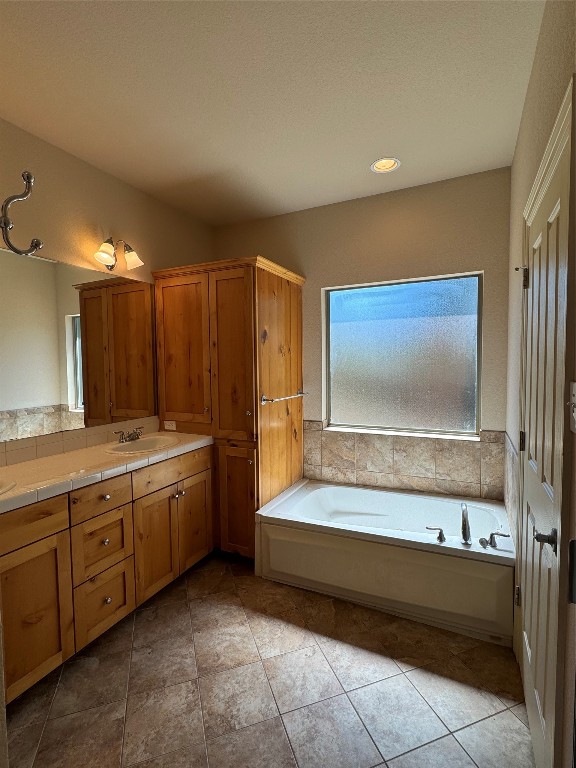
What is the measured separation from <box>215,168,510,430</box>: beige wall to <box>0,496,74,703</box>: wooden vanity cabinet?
199 cm

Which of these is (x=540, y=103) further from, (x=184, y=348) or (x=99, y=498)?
(x=99, y=498)

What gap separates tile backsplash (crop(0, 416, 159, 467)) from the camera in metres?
1.98

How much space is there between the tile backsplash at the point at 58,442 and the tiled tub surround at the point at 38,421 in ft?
0.10

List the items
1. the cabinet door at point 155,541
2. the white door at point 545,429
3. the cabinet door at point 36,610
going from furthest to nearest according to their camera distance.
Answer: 1. the cabinet door at point 155,541
2. the cabinet door at point 36,610
3. the white door at point 545,429

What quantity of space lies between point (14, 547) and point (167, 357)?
1606mm

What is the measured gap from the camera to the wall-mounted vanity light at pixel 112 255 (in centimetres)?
237

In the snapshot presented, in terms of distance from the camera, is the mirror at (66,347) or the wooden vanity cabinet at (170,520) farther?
the wooden vanity cabinet at (170,520)

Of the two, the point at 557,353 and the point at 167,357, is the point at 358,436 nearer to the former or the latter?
the point at 167,357

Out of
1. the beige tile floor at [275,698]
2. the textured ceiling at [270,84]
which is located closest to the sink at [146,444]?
the beige tile floor at [275,698]

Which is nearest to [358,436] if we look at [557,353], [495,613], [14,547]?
[495,613]

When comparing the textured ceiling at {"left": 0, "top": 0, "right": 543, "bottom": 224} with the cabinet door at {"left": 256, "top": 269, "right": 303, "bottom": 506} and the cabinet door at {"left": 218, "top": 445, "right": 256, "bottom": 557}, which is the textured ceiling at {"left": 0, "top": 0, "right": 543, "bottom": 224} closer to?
the cabinet door at {"left": 256, "top": 269, "right": 303, "bottom": 506}

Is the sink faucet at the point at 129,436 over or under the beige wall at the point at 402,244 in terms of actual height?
under

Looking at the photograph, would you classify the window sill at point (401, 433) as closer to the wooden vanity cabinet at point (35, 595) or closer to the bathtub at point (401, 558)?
the bathtub at point (401, 558)

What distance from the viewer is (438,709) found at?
5.01ft
